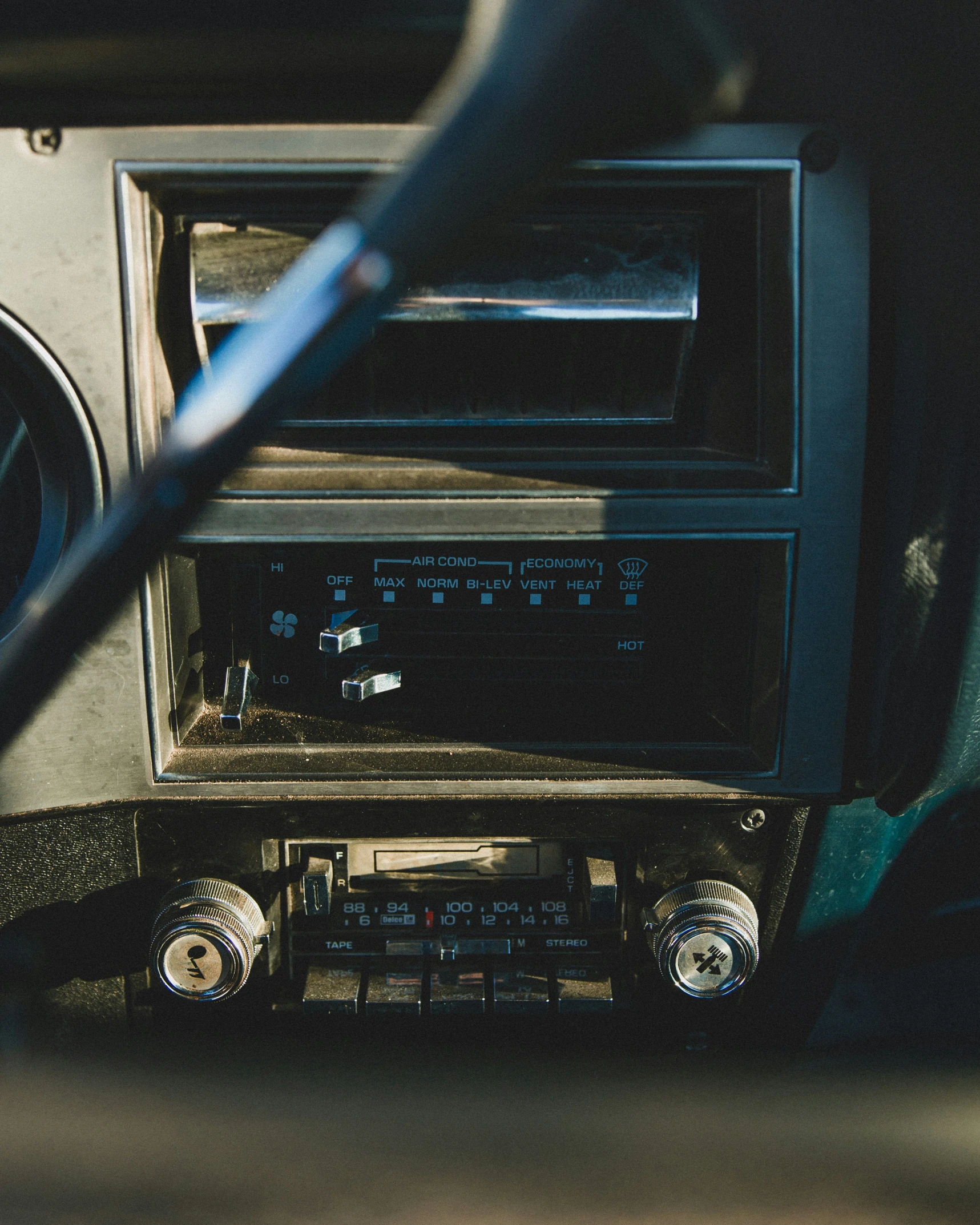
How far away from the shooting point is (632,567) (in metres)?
0.94

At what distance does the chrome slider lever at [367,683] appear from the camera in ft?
3.01

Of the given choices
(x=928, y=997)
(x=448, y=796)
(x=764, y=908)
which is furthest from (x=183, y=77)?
(x=928, y=997)

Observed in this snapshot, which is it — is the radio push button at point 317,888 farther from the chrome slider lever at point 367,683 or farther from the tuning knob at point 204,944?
the chrome slider lever at point 367,683

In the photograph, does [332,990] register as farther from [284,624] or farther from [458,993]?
[284,624]

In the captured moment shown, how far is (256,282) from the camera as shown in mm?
825

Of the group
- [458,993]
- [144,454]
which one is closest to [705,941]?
[458,993]

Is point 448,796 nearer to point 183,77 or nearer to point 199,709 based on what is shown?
point 199,709

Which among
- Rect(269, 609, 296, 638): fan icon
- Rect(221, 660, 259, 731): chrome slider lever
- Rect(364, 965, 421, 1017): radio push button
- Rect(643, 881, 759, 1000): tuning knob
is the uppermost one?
Rect(269, 609, 296, 638): fan icon

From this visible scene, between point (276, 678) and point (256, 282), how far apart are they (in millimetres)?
421

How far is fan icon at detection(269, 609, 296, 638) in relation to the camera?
96cm

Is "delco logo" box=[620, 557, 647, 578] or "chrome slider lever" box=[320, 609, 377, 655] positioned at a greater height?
"delco logo" box=[620, 557, 647, 578]

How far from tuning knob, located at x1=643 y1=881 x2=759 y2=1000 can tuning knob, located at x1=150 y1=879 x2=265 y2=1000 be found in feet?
1.48

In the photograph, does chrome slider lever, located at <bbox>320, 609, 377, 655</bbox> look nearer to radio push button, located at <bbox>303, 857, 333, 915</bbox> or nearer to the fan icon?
the fan icon

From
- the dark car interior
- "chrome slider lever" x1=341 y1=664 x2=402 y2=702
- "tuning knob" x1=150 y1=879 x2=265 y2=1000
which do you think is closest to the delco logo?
the dark car interior
